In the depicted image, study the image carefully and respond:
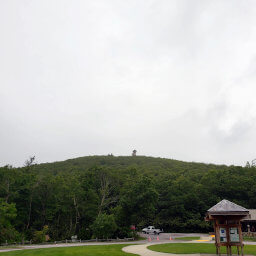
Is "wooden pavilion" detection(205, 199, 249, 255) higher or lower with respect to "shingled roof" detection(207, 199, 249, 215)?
lower

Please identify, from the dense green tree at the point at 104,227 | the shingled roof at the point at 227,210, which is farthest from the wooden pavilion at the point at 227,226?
the dense green tree at the point at 104,227

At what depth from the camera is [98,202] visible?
42531 millimetres

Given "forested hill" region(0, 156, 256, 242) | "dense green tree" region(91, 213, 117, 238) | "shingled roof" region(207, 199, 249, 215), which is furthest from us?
"forested hill" region(0, 156, 256, 242)

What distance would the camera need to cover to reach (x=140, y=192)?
37594 millimetres

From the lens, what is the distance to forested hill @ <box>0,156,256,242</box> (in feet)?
119

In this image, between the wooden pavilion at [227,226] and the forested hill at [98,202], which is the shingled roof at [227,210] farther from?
the forested hill at [98,202]

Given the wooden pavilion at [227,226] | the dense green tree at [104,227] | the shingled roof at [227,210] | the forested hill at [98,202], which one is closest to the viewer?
the shingled roof at [227,210]

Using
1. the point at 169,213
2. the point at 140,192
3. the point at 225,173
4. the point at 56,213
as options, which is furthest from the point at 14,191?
the point at 225,173

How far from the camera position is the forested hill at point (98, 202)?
119 ft

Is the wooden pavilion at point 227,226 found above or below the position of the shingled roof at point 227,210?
below

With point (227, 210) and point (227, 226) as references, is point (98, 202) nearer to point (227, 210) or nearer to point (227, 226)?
point (227, 226)

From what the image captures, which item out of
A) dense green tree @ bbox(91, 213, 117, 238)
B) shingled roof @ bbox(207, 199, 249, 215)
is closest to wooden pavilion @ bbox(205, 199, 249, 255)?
shingled roof @ bbox(207, 199, 249, 215)

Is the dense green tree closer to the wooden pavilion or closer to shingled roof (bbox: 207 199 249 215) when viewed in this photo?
the wooden pavilion

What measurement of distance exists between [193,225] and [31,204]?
27051mm
